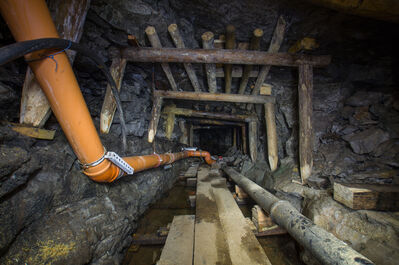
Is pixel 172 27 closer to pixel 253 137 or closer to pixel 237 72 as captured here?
pixel 237 72

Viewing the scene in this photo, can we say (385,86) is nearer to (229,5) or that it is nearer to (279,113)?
(279,113)

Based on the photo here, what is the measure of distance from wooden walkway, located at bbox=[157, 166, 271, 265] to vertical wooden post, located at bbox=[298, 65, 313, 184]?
7.06ft

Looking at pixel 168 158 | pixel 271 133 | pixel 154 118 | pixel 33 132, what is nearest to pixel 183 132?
pixel 154 118

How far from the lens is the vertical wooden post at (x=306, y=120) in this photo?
10.6 feet

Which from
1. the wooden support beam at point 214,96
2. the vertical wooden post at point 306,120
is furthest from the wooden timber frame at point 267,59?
the wooden support beam at point 214,96

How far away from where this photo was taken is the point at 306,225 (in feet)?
4.91

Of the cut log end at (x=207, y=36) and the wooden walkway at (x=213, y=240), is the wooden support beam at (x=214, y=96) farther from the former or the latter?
the wooden walkway at (x=213, y=240)

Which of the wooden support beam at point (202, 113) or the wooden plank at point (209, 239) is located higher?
the wooden support beam at point (202, 113)

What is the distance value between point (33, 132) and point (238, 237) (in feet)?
9.56

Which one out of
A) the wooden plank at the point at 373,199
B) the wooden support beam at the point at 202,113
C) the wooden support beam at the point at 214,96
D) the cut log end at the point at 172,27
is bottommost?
the wooden plank at the point at 373,199

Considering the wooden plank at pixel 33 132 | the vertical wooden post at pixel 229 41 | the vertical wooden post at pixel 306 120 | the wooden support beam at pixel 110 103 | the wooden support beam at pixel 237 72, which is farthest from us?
the wooden support beam at pixel 237 72

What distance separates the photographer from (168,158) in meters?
4.32

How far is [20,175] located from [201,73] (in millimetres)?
4266

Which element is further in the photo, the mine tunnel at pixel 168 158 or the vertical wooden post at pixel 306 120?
the vertical wooden post at pixel 306 120
